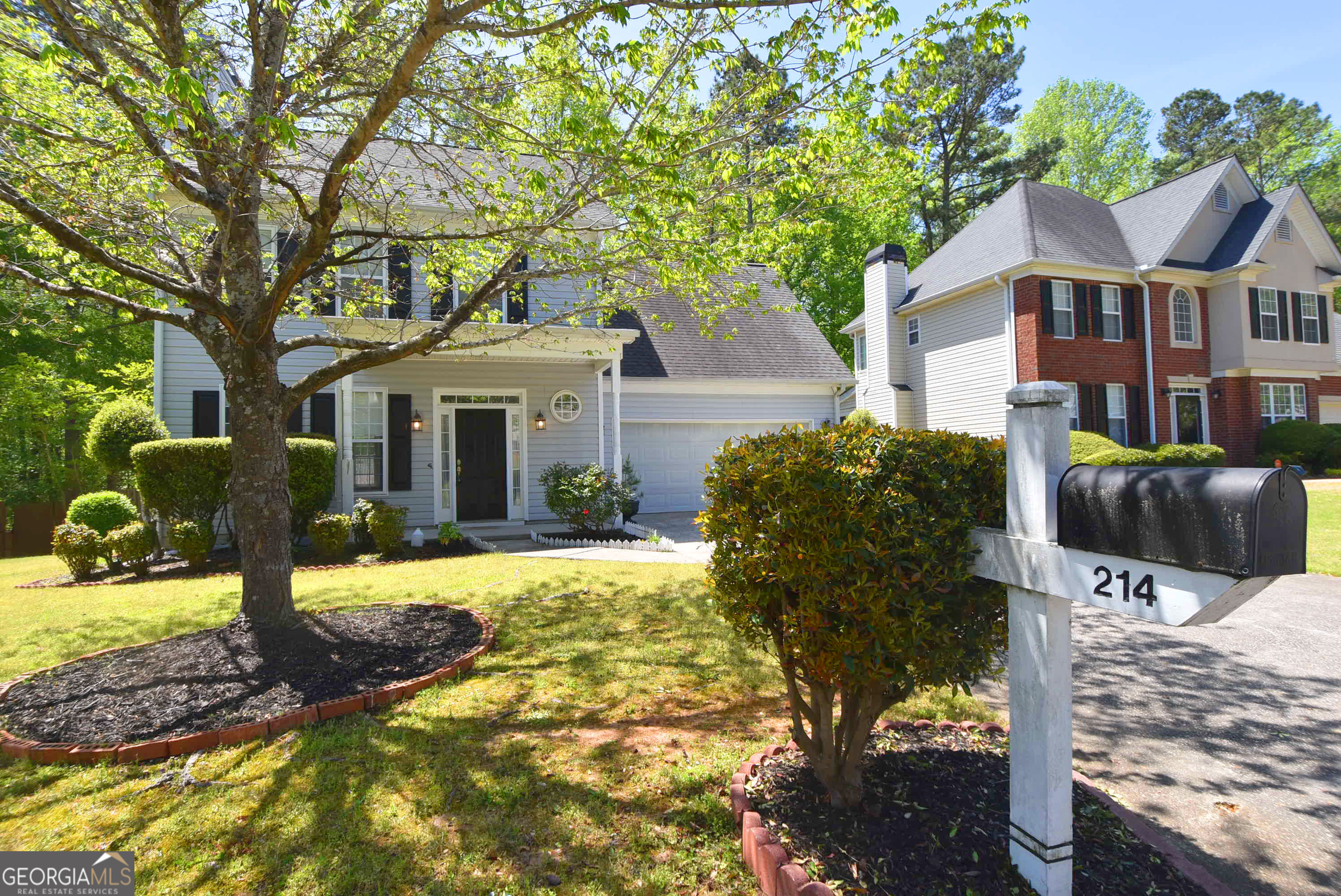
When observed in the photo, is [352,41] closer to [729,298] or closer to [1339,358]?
[729,298]

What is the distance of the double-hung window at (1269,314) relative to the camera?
18344mm

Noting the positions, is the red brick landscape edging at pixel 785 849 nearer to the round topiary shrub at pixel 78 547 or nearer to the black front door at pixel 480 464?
the round topiary shrub at pixel 78 547

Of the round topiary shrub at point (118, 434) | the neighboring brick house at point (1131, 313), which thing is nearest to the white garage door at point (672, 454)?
the neighboring brick house at point (1131, 313)

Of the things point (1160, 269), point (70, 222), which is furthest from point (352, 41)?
point (1160, 269)

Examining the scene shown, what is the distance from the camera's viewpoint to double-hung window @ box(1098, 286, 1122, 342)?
56.1 feet

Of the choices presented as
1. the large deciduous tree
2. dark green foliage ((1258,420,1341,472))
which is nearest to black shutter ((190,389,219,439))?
dark green foliage ((1258,420,1341,472))

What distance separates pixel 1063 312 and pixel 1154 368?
3.35 m

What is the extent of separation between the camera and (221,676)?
4.25 metres

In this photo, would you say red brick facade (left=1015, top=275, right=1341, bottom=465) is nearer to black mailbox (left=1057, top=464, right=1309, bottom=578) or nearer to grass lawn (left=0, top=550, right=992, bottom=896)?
grass lawn (left=0, top=550, right=992, bottom=896)

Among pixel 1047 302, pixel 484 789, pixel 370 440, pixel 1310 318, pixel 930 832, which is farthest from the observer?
pixel 1310 318

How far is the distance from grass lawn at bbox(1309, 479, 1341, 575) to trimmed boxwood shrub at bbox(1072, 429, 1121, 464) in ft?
11.4

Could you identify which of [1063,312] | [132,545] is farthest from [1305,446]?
[132,545]

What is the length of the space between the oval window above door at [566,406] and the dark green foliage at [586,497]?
1.63 m

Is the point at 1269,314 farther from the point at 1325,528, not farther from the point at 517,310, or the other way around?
the point at 517,310
